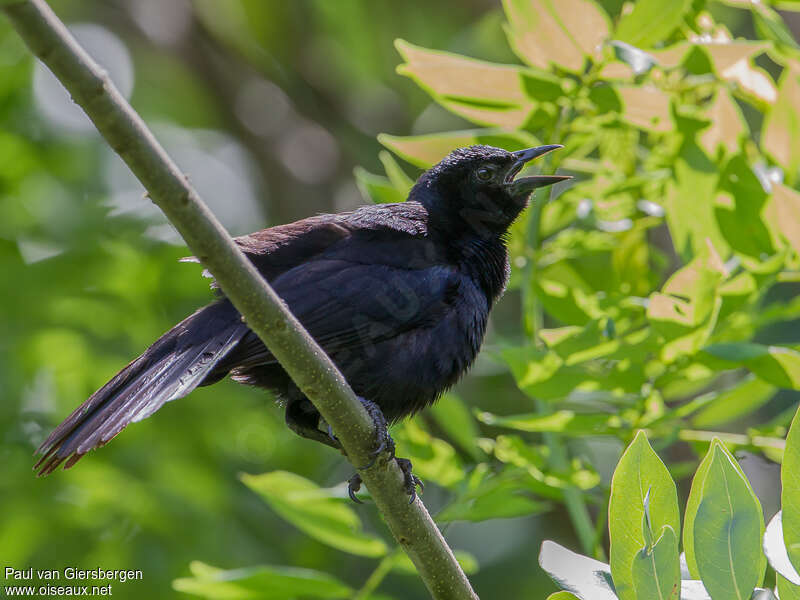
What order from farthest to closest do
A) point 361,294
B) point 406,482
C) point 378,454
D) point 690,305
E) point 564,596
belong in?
1. point 361,294
2. point 406,482
3. point 690,305
4. point 378,454
5. point 564,596

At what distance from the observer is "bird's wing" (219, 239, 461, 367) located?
2.89 metres

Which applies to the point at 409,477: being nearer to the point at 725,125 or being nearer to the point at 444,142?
the point at 444,142

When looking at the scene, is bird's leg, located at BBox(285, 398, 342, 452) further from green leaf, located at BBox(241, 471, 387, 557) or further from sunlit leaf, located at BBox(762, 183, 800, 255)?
sunlit leaf, located at BBox(762, 183, 800, 255)

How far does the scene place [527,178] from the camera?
338 cm

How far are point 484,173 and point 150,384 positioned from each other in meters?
1.64

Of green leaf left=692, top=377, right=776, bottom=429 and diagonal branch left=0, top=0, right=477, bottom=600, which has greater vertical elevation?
diagonal branch left=0, top=0, right=477, bottom=600

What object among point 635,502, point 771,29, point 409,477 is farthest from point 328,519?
point 771,29

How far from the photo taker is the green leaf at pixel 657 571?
5.39 ft

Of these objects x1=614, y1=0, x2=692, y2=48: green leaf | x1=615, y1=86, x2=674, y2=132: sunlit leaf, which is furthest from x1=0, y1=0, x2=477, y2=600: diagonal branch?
x1=614, y1=0, x2=692, y2=48: green leaf

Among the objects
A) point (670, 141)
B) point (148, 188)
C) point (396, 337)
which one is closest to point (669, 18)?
point (670, 141)

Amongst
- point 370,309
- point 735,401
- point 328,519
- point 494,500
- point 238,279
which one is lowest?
point 735,401

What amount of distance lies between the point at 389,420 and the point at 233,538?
1.33 meters

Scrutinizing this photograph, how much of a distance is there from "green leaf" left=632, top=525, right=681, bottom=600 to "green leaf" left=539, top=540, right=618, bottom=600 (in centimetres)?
17

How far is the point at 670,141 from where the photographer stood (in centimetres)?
317
